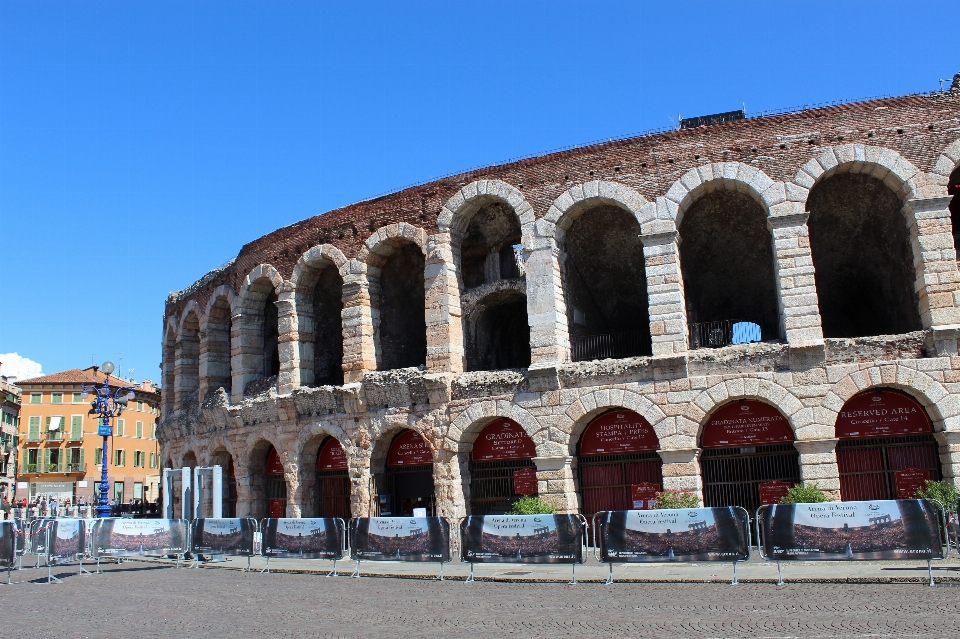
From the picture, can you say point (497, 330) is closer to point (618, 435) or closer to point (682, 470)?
point (618, 435)

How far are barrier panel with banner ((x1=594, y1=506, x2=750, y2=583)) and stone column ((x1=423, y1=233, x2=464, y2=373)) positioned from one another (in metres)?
8.08

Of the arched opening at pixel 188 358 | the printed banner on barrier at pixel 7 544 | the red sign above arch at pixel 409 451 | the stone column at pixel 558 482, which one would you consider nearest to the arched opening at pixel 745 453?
the stone column at pixel 558 482

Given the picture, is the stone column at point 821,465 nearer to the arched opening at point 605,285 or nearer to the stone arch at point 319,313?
the arched opening at point 605,285

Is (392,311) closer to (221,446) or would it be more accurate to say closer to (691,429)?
(221,446)

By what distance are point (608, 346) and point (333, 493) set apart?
8501mm

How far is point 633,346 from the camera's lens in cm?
2355

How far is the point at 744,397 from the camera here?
1775cm

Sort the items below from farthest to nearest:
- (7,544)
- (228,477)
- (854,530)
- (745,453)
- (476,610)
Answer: (228,477) < (745,453) < (7,544) < (854,530) < (476,610)

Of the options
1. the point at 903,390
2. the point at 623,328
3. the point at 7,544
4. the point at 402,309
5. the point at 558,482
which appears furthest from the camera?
the point at 402,309

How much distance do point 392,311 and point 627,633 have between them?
1621 cm

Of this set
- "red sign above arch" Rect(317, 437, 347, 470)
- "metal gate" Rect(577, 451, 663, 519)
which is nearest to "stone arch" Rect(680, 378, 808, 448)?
"metal gate" Rect(577, 451, 663, 519)

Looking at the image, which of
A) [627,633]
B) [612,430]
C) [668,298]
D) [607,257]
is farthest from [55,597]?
[607,257]

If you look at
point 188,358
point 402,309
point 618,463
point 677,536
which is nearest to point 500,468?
point 618,463

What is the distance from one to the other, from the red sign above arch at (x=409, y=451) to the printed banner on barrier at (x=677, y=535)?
868cm
